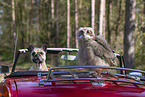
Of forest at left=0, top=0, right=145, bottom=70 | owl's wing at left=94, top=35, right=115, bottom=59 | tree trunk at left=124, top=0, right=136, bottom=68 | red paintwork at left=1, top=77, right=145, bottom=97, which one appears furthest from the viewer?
forest at left=0, top=0, right=145, bottom=70

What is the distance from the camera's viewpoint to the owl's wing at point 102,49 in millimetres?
4445

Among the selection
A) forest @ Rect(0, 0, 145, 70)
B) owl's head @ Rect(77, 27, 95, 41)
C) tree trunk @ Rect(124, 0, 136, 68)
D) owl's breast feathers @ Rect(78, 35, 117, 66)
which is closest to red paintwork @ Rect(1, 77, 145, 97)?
forest @ Rect(0, 0, 145, 70)

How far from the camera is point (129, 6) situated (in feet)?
31.4

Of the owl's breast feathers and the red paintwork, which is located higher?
the owl's breast feathers

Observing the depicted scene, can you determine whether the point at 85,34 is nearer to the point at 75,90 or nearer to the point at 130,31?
the point at 75,90

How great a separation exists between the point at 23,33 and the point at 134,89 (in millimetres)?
25196

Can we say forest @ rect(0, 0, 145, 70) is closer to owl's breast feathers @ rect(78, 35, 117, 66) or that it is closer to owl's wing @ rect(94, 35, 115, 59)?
owl's breast feathers @ rect(78, 35, 117, 66)

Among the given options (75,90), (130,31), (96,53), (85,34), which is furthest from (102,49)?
(130,31)

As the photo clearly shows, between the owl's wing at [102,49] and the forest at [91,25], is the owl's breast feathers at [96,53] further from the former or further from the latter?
the forest at [91,25]

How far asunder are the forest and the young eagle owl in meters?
1.54

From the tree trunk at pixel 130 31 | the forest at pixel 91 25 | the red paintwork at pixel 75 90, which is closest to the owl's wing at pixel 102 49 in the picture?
the forest at pixel 91 25

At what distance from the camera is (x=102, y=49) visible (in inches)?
178

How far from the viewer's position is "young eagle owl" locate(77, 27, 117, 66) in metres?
4.46

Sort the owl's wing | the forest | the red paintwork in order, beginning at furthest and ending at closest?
1. the forest
2. the owl's wing
3. the red paintwork
